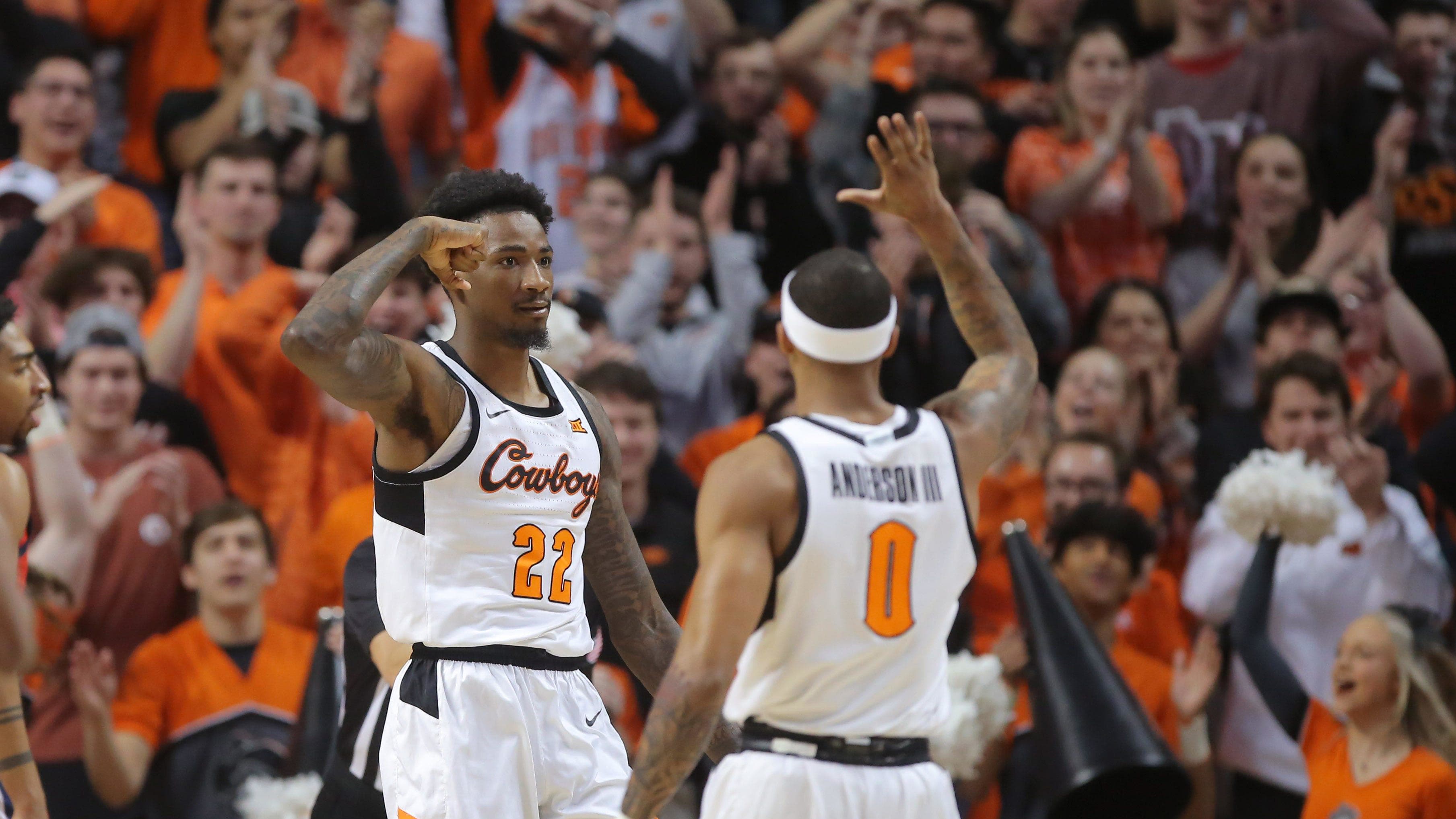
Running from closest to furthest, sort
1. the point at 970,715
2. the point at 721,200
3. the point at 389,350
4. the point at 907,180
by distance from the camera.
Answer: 1. the point at 389,350
2. the point at 907,180
3. the point at 970,715
4. the point at 721,200

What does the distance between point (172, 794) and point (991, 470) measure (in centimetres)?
368

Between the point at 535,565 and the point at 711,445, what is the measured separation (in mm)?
4014

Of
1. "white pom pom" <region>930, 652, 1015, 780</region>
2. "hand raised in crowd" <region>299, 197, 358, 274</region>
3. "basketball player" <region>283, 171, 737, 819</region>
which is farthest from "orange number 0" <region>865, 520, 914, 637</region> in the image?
"hand raised in crowd" <region>299, 197, 358, 274</region>

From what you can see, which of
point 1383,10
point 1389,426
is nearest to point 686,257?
point 1389,426

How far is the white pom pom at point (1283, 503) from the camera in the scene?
276 inches

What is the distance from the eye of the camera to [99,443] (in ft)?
25.0

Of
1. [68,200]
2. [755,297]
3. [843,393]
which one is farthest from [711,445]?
[843,393]

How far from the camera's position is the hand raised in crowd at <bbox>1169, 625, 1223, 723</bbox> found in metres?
7.04

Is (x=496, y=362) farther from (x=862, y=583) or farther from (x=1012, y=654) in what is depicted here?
(x=1012, y=654)

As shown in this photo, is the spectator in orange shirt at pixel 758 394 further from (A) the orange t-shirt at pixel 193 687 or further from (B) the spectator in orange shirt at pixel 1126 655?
(A) the orange t-shirt at pixel 193 687

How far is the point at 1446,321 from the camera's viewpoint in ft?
31.4

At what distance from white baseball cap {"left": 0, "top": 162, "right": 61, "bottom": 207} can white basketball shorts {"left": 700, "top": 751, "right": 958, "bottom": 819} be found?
5.31m

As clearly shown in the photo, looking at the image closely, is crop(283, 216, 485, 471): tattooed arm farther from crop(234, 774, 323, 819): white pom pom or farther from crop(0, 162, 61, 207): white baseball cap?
crop(0, 162, 61, 207): white baseball cap

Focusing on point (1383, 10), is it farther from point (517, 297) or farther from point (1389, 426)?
point (517, 297)
